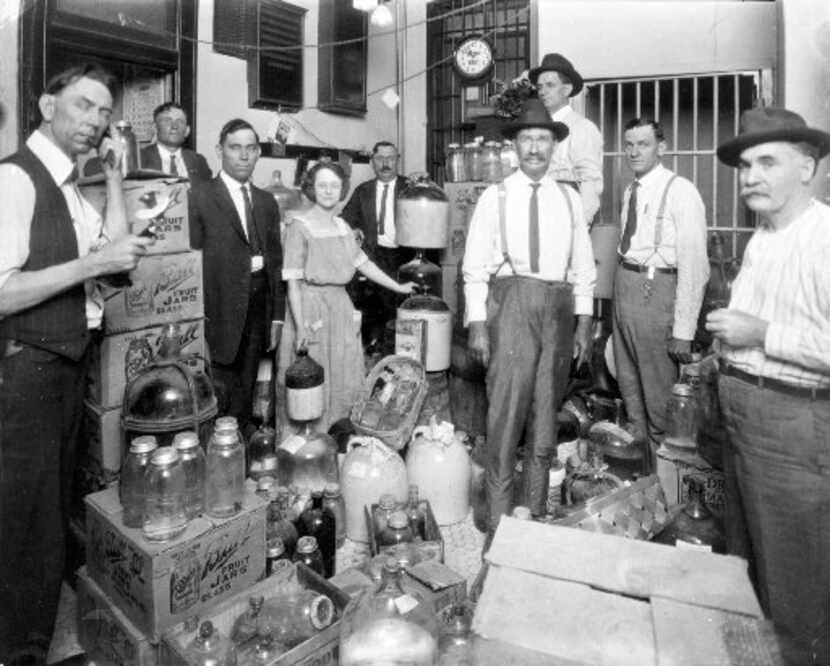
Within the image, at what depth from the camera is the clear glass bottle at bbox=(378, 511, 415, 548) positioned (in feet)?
9.33

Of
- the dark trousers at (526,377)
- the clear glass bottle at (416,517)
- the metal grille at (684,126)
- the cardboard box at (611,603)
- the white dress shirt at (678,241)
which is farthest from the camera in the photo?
the metal grille at (684,126)

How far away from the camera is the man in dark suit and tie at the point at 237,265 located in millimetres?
4023

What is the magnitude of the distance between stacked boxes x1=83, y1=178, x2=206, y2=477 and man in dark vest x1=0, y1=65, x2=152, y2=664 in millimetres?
458

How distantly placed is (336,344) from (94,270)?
219 cm

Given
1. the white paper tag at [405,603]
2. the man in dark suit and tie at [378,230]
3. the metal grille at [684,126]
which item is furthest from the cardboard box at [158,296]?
the metal grille at [684,126]

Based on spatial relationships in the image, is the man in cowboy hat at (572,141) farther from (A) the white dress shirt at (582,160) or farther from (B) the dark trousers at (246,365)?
(B) the dark trousers at (246,365)

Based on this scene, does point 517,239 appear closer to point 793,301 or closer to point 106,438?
point 793,301

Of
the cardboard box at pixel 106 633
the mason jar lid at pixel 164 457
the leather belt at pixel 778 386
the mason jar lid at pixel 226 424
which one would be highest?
the leather belt at pixel 778 386

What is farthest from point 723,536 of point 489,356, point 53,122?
point 53,122

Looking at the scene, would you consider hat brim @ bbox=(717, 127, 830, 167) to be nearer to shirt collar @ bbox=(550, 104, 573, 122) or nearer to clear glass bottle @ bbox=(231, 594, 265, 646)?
clear glass bottle @ bbox=(231, 594, 265, 646)

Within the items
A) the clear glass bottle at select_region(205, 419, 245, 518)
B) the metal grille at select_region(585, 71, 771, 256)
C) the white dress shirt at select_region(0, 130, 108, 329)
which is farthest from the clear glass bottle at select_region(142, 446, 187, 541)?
the metal grille at select_region(585, 71, 771, 256)

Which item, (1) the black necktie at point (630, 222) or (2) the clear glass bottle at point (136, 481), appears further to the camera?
(1) the black necktie at point (630, 222)

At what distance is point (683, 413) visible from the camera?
3.78 meters

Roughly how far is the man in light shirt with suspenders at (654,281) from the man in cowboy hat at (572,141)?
1.24 ft
